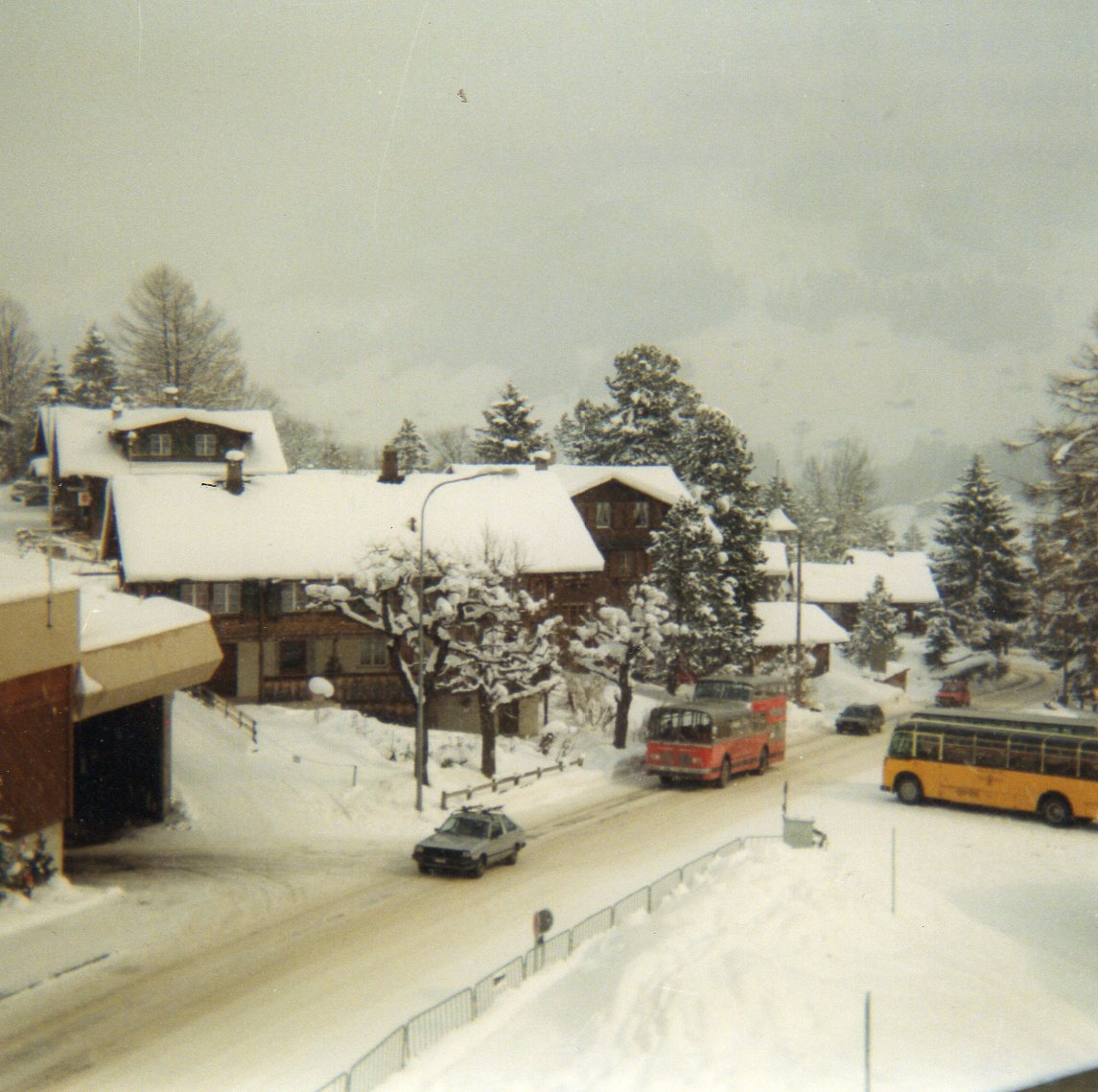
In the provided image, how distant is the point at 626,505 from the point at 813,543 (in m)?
35.2

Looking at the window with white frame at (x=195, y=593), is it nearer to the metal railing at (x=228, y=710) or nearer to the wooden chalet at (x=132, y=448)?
the metal railing at (x=228, y=710)

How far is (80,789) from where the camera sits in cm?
2622

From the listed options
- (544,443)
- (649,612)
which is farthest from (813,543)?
(649,612)

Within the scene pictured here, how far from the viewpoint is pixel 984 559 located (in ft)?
209

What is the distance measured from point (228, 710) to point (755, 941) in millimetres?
24947

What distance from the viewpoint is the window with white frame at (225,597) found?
39.9 m

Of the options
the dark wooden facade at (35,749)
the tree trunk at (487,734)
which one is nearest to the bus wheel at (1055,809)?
the tree trunk at (487,734)

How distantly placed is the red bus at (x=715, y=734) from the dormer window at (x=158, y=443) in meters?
26.8

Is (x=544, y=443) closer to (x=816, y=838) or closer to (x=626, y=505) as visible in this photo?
(x=626, y=505)

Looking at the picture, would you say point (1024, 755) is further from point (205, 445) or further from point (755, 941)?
point (205, 445)

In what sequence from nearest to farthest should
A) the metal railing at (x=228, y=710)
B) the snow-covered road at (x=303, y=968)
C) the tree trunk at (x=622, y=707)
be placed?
the snow-covered road at (x=303, y=968)
the metal railing at (x=228, y=710)
the tree trunk at (x=622, y=707)

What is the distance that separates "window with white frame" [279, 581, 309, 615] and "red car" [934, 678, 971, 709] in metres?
37.4

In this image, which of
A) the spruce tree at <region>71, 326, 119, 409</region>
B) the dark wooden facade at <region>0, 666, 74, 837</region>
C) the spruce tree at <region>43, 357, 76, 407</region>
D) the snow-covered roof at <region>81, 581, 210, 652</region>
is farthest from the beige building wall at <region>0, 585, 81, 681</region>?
the spruce tree at <region>71, 326, 119, 409</region>

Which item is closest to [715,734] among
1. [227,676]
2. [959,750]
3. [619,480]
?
[959,750]
